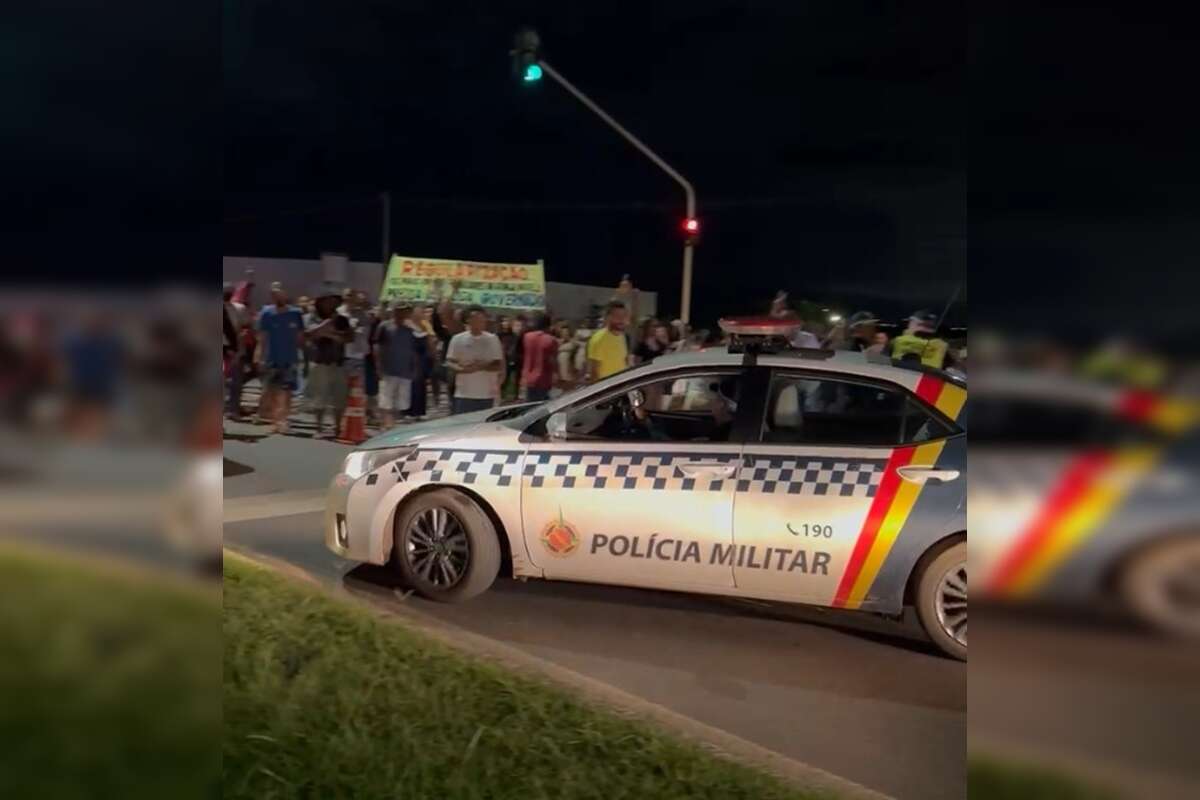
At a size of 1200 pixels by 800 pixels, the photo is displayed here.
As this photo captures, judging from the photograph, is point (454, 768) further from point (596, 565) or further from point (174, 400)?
point (174, 400)

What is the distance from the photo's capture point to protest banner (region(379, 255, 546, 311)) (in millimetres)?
7461

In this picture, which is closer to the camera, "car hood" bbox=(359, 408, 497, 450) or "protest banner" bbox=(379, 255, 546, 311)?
"car hood" bbox=(359, 408, 497, 450)

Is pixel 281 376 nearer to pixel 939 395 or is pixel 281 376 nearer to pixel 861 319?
pixel 861 319

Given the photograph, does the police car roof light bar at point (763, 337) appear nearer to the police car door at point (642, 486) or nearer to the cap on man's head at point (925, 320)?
the police car door at point (642, 486)

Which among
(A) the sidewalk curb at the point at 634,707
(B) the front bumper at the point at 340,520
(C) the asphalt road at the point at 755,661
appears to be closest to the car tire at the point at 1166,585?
(C) the asphalt road at the point at 755,661

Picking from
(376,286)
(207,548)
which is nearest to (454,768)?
(207,548)

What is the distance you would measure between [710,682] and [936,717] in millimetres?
948

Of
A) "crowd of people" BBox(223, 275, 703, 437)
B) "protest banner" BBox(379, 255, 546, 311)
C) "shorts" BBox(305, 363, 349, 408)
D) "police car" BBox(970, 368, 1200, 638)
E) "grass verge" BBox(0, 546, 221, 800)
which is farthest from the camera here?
"shorts" BBox(305, 363, 349, 408)

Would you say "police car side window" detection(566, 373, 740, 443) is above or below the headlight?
above

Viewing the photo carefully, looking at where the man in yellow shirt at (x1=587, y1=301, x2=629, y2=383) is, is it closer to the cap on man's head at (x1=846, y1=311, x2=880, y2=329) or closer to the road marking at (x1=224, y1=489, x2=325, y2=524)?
the cap on man's head at (x1=846, y1=311, x2=880, y2=329)

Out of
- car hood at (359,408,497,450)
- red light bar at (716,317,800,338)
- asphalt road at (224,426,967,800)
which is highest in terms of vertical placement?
red light bar at (716,317,800,338)

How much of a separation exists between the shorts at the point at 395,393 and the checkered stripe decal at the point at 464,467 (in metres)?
3.54

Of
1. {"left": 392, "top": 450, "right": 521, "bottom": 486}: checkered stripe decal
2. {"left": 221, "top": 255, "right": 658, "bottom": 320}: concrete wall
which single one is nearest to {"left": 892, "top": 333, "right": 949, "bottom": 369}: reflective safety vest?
{"left": 221, "top": 255, "right": 658, "bottom": 320}: concrete wall

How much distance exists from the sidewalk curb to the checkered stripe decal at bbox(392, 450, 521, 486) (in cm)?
71
